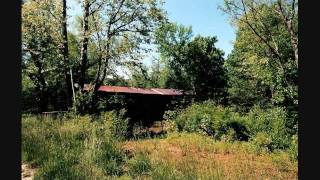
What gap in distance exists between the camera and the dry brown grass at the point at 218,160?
749cm

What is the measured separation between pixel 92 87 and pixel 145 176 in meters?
16.3

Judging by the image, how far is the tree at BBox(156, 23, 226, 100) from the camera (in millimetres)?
42156

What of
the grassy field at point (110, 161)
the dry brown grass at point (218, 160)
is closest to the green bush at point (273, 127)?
the dry brown grass at point (218, 160)

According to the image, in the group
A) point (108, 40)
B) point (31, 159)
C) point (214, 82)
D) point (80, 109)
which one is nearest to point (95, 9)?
point (108, 40)

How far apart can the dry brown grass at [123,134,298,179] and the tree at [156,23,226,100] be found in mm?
27114

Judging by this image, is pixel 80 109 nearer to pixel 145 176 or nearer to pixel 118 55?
pixel 118 55

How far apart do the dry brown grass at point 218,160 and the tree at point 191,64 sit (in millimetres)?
27114

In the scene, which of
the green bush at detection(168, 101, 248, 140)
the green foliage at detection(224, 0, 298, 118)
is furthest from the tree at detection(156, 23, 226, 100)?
the green bush at detection(168, 101, 248, 140)

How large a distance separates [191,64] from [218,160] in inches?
1289

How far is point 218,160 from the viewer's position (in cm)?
977

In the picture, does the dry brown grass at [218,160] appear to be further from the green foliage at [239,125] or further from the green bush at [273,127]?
the green bush at [273,127]

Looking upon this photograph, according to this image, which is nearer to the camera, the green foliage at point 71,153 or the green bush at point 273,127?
the green foliage at point 71,153

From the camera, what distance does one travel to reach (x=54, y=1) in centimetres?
2238

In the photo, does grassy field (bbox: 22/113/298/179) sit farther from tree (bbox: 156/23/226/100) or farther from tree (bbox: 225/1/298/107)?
tree (bbox: 156/23/226/100)
